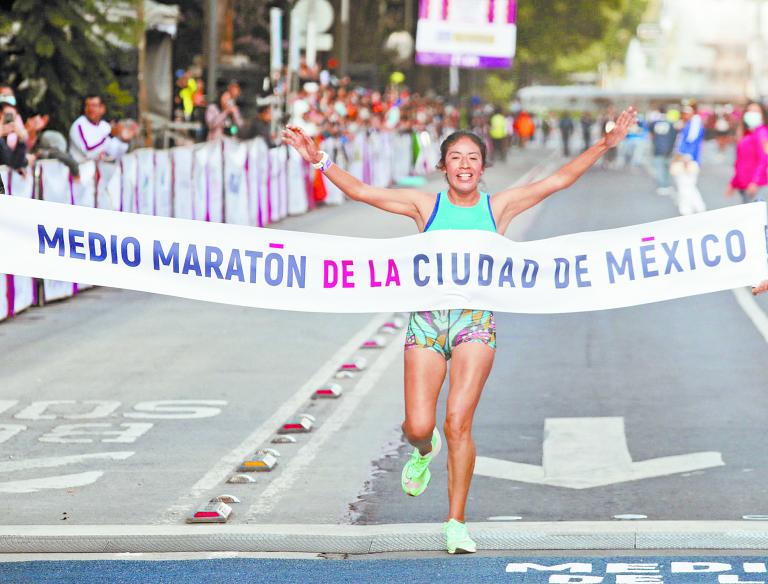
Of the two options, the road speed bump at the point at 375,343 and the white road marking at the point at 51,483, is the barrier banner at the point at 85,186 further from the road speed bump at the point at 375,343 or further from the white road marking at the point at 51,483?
the white road marking at the point at 51,483

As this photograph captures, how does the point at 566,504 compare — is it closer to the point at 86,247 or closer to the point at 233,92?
the point at 86,247

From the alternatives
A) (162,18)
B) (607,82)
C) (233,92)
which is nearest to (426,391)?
(233,92)

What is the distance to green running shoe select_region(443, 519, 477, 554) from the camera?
803 cm

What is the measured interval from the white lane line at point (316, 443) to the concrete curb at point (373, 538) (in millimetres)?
651

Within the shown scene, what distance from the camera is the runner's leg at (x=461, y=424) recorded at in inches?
316

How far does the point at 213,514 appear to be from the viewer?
29.1ft

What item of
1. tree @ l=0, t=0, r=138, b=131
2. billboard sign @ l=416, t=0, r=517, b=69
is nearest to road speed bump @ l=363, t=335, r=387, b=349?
tree @ l=0, t=0, r=138, b=131

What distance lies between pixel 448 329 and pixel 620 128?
1.19 meters

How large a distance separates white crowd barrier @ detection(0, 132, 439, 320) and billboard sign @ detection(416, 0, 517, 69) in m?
22.3

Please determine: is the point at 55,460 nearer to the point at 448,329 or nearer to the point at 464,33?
the point at 448,329

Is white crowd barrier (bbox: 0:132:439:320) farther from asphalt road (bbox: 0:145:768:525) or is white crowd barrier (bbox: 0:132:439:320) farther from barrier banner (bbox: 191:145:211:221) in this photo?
asphalt road (bbox: 0:145:768:525)

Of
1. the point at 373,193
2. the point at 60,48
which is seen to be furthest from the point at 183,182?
the point at 373,193

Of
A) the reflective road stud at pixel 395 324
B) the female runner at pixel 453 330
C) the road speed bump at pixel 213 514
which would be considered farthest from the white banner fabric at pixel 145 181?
the female runner at pixel 453 330

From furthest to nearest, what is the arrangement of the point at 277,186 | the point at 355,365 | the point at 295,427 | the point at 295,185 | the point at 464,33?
the point at 464,33 → the point at 295,185 → the point at 277,186 → the point at 355,365 → the point at 295,427
